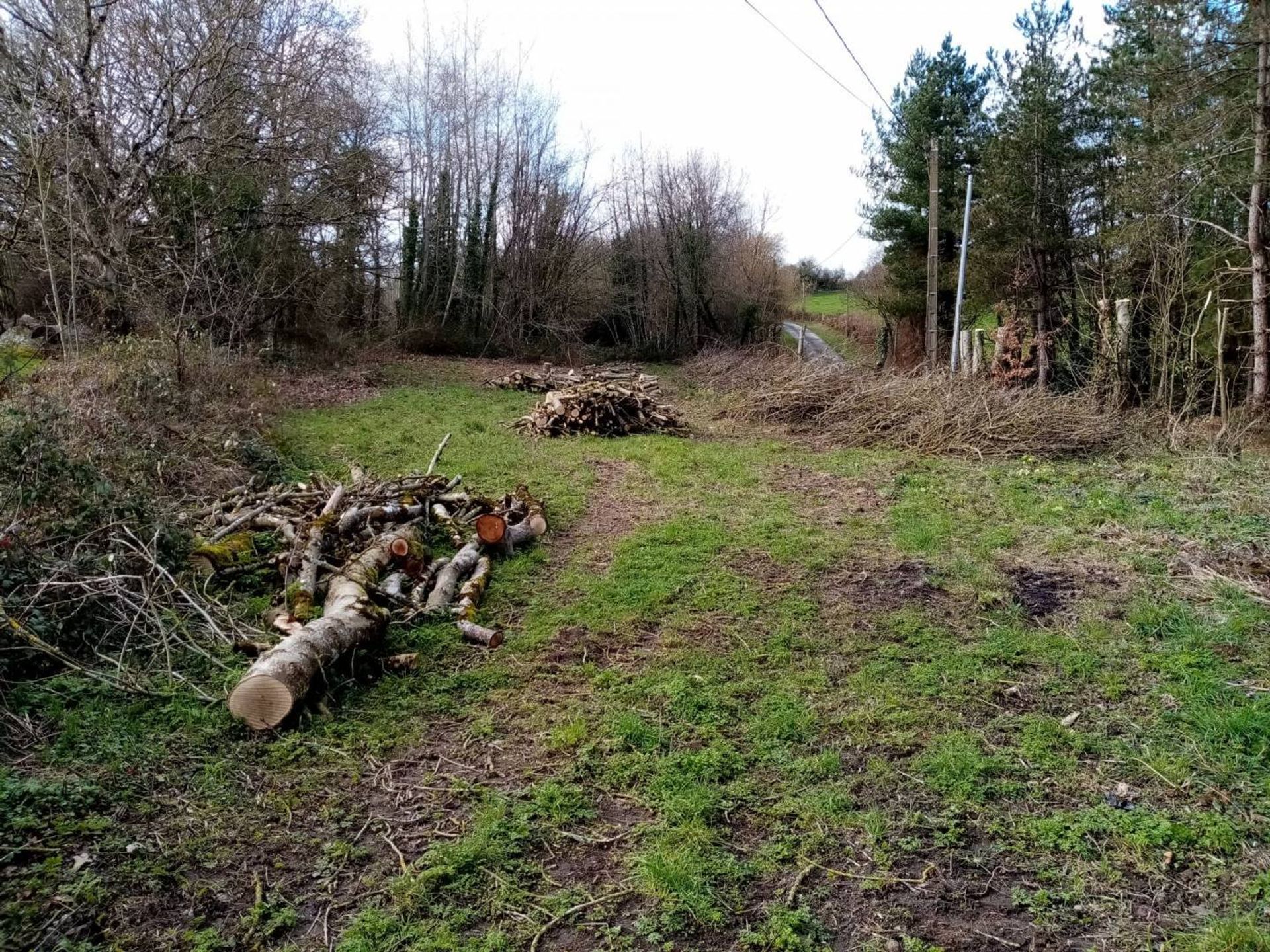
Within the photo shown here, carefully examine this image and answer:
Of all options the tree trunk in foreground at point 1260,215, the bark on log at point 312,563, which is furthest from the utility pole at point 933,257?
the bark on log at point 312,563

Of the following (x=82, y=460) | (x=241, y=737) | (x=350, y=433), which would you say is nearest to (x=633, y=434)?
(x=350, y=433)

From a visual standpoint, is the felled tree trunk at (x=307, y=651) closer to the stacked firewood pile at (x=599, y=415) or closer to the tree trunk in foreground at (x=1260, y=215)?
the stacked firewood pile at (x=599, y=415)

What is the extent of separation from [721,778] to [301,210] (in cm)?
1634

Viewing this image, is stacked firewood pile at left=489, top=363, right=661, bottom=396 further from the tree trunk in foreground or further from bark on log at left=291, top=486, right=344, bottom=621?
bark on log at left=291, top=486, right=344, bottom=621

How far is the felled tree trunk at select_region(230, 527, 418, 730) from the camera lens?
363cm

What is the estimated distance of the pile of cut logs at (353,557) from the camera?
3854mm

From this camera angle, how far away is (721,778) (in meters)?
3.36

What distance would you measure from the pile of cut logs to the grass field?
0.20 meters

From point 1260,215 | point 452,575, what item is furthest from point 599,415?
point 1260,215

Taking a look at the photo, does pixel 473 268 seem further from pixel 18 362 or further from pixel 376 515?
pixel 376 515

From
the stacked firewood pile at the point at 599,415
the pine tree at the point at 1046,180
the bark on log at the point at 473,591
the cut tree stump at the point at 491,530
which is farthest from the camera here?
the pine tree at the point at 1046,180

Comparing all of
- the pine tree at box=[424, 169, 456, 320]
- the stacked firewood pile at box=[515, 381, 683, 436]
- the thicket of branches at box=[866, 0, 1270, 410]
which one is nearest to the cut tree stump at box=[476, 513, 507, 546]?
the stacked firewood pile at box=[515, 381, 683, 436]

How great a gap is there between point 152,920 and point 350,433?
943 cm

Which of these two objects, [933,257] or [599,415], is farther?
[933,257]
